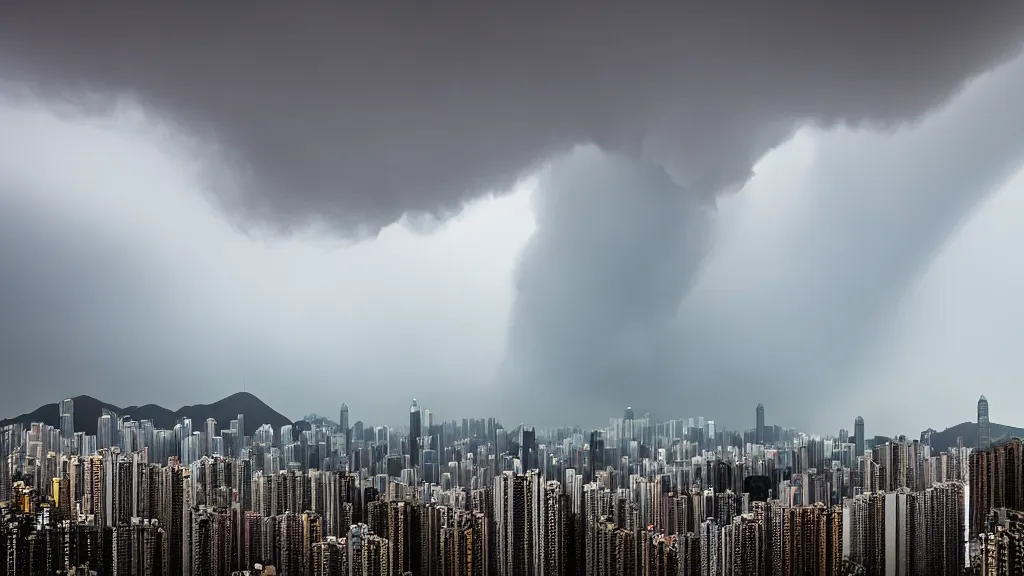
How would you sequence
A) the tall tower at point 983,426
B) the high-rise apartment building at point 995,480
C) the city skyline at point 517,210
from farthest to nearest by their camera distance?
the city skyline at point 517,210 < the tall tower at point 983,426 < the high-rise apartment building at point 995,480

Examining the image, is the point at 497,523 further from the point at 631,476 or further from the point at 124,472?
the point at 124,472

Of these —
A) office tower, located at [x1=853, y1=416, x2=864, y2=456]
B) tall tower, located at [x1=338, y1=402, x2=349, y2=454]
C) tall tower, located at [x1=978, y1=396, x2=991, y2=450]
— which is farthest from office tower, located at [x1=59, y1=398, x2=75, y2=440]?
tall tower, located at [x1=978, y1=396, x2=991, y2=450]

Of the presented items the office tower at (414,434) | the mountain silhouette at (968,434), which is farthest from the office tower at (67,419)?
the mountain silhouette at (968,434)

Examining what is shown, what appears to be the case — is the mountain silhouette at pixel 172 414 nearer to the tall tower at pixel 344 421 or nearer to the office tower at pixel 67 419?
the office tower at pixel 67 419

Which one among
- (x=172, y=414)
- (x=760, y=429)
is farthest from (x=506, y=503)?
(x=172, y=414)

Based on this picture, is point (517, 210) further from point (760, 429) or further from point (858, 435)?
point (858, 435)

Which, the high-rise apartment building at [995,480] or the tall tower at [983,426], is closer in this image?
the high-rise apartment building at [995,480]
